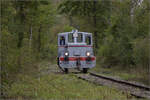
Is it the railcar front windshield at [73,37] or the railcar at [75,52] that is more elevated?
the railcar front windshield at [73,37]

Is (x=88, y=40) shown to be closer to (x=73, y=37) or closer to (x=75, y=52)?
(x=73, y=37)

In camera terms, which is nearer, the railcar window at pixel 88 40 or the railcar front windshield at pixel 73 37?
the railcar front windshield at pixel 73 37

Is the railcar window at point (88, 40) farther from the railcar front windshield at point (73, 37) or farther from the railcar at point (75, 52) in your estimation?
the railcar front windshield at point (73, 37)

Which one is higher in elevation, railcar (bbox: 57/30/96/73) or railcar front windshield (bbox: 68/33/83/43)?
railcar front windshield (bbox: 68/33/83/43)

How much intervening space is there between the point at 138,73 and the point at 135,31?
5.15 metres

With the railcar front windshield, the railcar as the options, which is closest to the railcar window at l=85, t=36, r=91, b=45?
the railcar

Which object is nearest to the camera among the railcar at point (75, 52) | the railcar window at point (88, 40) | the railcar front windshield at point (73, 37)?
the railcar at point (75, 52)

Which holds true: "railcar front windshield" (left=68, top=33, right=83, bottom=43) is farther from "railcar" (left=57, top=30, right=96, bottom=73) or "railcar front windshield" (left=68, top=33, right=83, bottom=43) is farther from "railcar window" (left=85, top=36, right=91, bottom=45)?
"railcar window" (left=85, top=36, right=91, bottom=45)

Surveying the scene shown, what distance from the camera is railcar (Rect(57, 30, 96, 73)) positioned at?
15987 millimetres

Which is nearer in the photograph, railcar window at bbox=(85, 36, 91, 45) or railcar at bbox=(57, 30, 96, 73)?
railcar at bbox=(57, 30, 96, 73)

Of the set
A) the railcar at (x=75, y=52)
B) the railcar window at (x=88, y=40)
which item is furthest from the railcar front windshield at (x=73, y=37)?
the railcar window at (x=88, y=40)

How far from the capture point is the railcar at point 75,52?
52.4 feet

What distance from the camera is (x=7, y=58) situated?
785 centimetres

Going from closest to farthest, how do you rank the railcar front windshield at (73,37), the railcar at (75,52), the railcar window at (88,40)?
the railcar at (75,52) < the railcar front windshield at (73,37) < the railcar window at (88,40)
